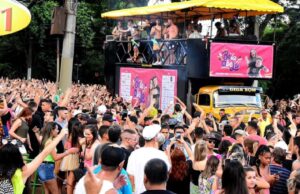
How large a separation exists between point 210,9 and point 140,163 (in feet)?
64.5

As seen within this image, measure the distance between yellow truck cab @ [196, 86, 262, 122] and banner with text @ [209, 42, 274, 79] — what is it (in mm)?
951

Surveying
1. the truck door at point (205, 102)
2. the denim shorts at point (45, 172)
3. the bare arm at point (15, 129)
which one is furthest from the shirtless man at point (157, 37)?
the denim shorts at point (45, 172)

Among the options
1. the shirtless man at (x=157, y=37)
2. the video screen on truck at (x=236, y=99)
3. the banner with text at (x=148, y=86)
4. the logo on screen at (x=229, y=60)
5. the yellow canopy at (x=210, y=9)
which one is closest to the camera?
the video screen on truck at (x=236, y=99)

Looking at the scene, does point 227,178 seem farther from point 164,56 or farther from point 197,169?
point 164,56

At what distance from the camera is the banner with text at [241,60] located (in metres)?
22.7

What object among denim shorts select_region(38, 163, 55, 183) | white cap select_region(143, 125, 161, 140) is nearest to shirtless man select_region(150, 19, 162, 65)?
denim shorts select_region(38, 163, 55, 183)

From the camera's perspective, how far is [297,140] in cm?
783

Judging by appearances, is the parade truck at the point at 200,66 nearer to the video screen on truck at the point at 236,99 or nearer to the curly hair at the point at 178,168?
the video screen on truck at the point at 236,99

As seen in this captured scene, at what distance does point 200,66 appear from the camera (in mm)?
23125

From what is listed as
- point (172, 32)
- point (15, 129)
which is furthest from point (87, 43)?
point (15, 129)

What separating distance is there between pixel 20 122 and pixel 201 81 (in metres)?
14.0

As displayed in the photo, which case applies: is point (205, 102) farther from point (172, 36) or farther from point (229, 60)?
point (172, 36)

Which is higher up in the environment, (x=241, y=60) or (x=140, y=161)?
(x=241, y=60)

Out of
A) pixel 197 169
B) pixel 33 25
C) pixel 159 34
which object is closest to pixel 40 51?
pixel 33 25
